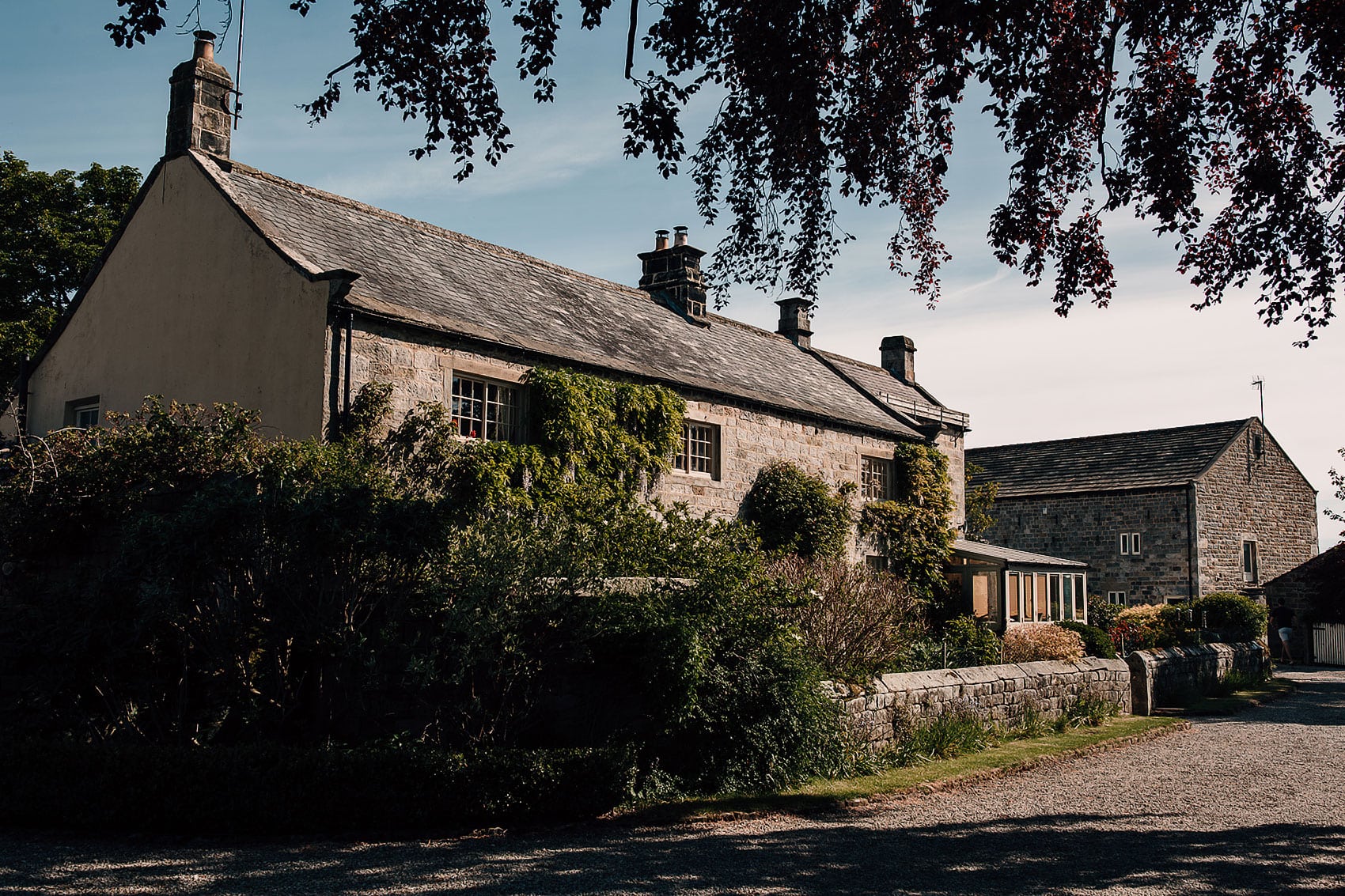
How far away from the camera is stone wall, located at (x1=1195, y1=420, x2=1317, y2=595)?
34.2 metres

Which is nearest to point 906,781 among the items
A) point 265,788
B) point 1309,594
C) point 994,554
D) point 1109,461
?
point 265,788

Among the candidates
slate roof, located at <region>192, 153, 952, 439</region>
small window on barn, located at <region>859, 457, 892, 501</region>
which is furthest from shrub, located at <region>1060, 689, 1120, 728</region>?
small window on barn, located at <region>859, 457, 892, 501</region>

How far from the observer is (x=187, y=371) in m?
16.4

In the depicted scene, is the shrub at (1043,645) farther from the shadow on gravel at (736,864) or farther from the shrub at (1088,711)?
the shadow on gravel at (736,864)

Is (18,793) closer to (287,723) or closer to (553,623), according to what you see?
(287,723)

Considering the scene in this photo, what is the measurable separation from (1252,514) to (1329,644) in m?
5.45

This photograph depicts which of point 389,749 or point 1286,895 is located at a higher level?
point 389,749

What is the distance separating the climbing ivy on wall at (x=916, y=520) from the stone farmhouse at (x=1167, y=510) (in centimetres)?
1189

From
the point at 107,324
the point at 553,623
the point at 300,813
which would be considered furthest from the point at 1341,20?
the point at 107,324

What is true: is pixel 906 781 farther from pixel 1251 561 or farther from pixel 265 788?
pixel 1251 561

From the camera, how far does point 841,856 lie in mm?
7973

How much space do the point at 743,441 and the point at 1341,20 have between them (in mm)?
14081

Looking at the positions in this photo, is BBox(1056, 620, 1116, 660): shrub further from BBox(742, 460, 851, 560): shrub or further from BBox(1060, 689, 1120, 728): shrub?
BBox(742, 460, 851, 560): shrub

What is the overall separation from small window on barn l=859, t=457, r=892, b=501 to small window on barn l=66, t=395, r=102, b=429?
1506 cm
